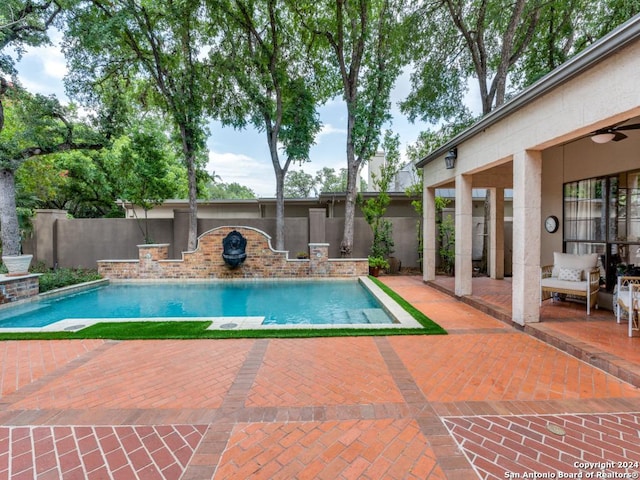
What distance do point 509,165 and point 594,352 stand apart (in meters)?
4.92

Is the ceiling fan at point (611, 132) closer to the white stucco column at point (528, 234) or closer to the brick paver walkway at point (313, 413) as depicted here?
the white stucco column at point (528, 234)

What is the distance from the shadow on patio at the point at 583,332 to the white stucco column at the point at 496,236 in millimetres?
2692

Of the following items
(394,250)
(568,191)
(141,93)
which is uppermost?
(141,93)

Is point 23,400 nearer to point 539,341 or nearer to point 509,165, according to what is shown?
point 539,341

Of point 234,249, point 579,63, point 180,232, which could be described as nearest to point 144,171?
point 180,232

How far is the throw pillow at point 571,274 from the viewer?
5336 mm

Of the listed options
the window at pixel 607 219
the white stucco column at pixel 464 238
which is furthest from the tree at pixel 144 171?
the window at pixel 607 219

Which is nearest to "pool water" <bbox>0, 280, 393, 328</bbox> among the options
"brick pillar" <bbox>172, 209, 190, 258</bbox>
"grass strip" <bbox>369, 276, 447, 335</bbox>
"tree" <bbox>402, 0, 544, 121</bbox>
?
"grass strip" <bbox>369, 276, 447, 335</bbox>

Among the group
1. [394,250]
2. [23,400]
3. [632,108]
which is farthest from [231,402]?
[394,250]

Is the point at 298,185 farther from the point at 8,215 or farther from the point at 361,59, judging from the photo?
the point at 8,215

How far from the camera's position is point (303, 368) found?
3.36 metres

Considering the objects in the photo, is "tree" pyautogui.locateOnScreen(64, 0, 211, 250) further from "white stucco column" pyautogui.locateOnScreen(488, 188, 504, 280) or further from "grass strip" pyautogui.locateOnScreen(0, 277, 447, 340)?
"white stucco column" pyautogui.locateOnScreen(488, 188, 504, 280)

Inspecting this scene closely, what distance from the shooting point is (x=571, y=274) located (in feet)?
17.7

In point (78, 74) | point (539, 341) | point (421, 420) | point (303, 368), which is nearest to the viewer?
Answer: point (421, 420)
